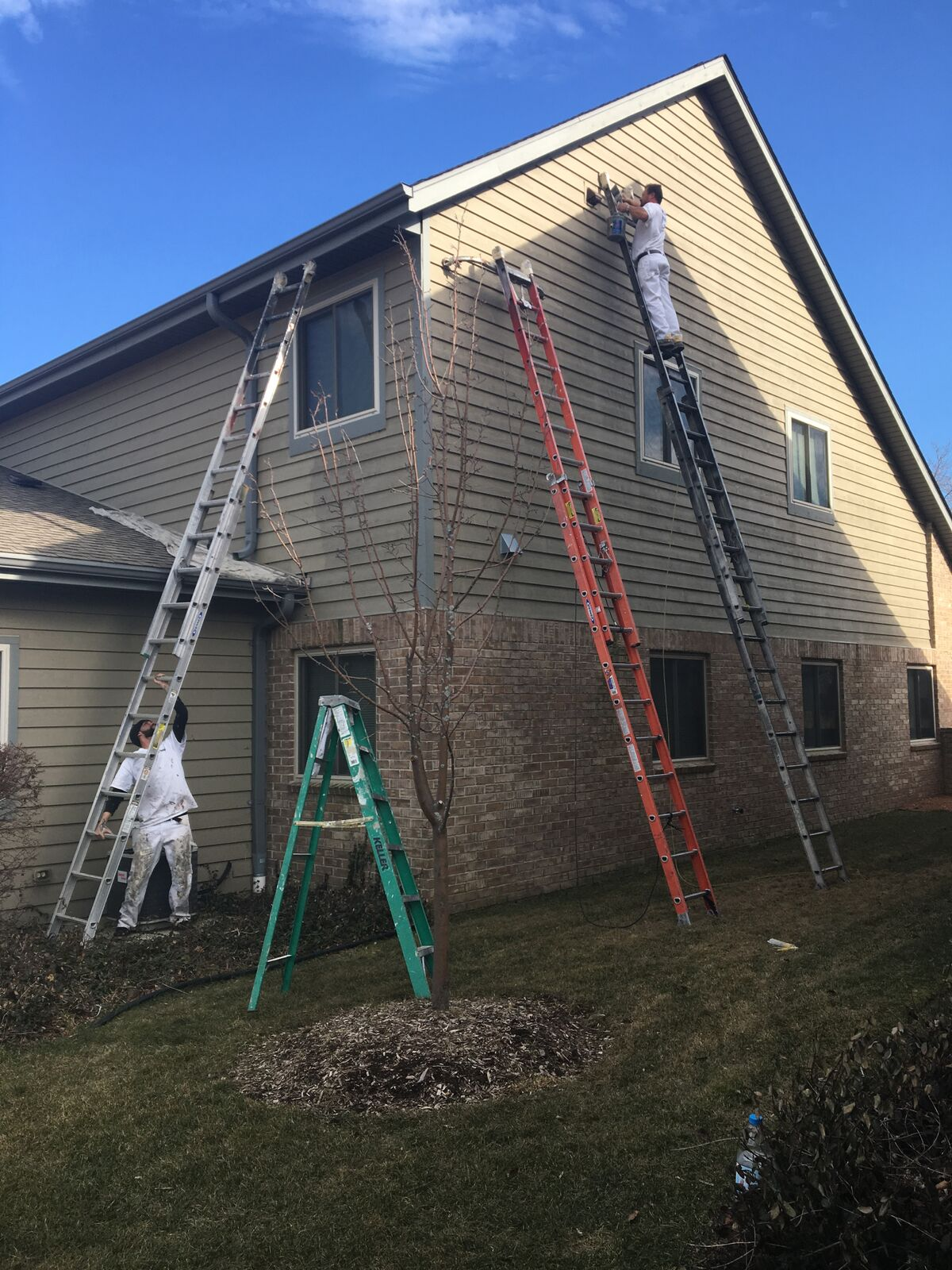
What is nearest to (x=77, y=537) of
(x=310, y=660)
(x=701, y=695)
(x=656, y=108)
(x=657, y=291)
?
(x=310, y=660)

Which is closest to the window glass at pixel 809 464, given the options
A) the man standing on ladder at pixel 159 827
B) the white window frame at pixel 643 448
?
the white window frame at pixel 643 448

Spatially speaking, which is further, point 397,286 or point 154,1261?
point 397,286

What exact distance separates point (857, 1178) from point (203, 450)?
33.6 feet

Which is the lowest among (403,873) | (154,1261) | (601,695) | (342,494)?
(154,1261)

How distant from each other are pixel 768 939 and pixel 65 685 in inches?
245

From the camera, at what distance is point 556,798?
10.2m

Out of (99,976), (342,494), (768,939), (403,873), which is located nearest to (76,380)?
(342,494)

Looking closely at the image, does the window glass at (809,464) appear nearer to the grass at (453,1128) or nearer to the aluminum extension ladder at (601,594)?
the aluminum extension ladder at (601,594)

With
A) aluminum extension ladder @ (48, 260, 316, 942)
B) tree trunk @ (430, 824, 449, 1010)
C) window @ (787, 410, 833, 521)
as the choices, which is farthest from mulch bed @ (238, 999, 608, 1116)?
window @ (787, 410, 833, 521)

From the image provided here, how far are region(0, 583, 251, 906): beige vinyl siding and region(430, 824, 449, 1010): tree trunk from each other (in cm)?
472

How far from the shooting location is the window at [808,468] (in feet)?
48.3

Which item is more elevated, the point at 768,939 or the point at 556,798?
the point at 556,798

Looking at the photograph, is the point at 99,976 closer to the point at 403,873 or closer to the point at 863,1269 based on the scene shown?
the point at 403,873

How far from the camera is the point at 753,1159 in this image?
3.20 m
